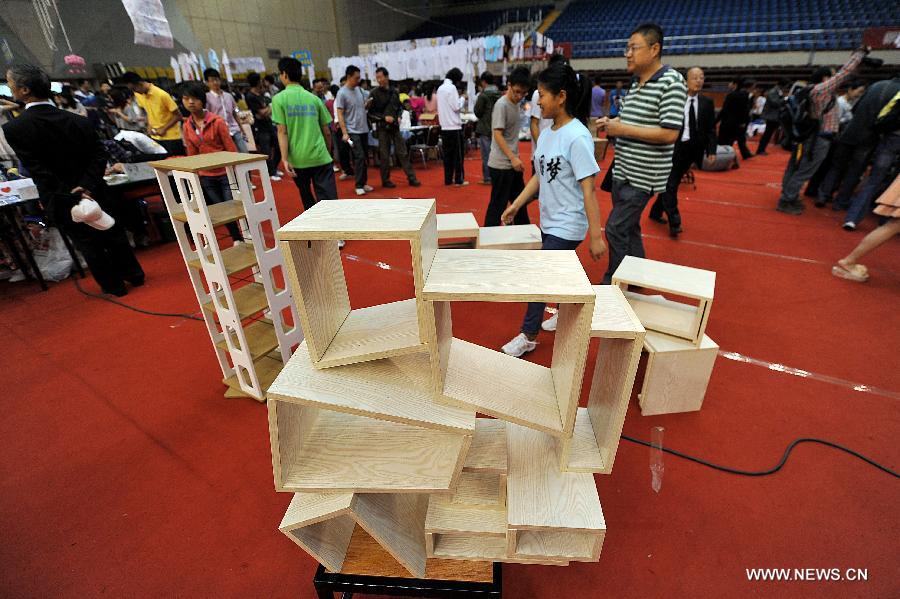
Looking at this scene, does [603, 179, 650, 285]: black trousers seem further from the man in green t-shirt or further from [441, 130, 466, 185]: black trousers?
[441, 130, 466, 185]: black trousers

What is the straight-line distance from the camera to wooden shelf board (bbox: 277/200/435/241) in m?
1.04

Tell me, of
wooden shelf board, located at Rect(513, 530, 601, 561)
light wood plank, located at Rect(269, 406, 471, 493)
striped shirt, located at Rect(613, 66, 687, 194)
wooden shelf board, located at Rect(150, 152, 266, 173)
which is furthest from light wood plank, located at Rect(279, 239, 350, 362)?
striped shirt, located at Rect(613, 66, 687, 194)

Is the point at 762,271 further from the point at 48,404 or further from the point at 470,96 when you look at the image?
the point at 470,96

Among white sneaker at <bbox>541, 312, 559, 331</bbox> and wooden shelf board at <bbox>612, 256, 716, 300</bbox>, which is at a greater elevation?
wooden shelf board at <bbox>612, 256, 716, 300</bbox>

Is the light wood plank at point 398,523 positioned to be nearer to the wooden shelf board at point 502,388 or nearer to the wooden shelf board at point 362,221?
the wooden shelf board at point 502,388

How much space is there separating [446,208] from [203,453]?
450cm

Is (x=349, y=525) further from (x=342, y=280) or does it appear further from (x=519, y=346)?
(x=519, y=346)

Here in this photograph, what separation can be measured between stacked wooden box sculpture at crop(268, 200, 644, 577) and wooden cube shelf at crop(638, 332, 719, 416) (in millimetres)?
946

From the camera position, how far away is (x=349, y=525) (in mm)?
1473

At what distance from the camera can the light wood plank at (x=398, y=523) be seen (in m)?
1.23

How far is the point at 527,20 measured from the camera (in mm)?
20062

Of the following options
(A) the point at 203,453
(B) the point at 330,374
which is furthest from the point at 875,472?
(A) the point at 203,453

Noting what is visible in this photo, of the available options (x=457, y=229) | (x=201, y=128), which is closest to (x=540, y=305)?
(x=457, y=229)

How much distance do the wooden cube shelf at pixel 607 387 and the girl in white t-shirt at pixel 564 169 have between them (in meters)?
0.97
